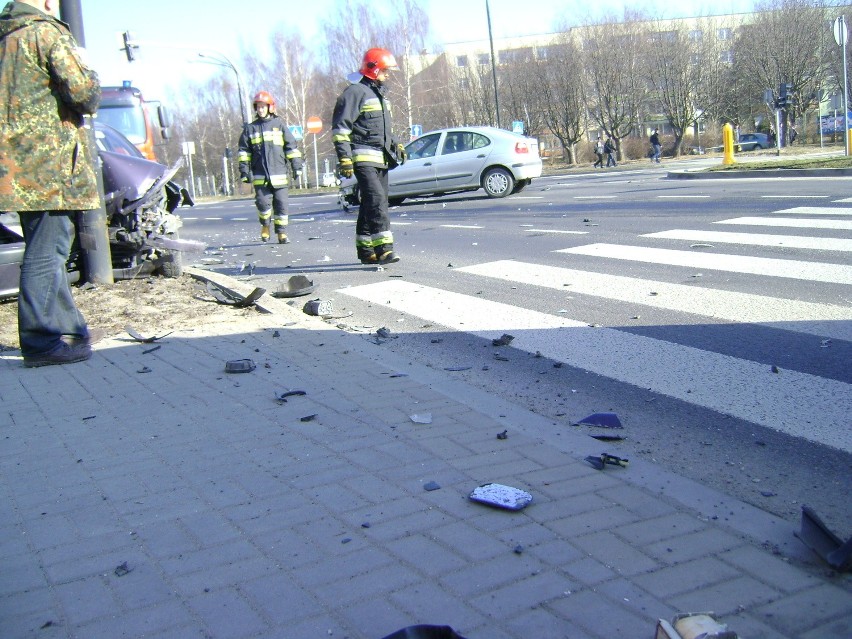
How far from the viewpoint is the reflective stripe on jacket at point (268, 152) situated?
40.4 feet

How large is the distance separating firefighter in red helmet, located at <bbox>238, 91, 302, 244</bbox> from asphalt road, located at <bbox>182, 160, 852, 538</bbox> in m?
0.80

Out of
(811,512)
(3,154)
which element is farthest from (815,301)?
(3,154)

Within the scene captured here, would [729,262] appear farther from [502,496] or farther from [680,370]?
[502,496]

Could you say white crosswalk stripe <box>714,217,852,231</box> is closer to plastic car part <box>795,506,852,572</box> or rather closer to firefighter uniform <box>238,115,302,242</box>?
firefighter uniform <box>238,115,302,242</box>

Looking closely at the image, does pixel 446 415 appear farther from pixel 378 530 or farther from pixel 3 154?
pixel 3 154

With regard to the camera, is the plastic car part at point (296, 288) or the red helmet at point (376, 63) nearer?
the plastic car part at point (296, 288)

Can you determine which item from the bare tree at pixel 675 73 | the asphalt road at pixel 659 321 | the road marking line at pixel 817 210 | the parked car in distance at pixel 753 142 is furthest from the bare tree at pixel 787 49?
the asphalt road at pixel 659 321

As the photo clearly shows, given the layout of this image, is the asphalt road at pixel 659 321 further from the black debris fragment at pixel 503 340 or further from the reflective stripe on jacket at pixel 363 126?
the reflective stripe on jacket at pixel 363 126

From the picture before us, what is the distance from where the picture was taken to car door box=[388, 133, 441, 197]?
1980 centimetres

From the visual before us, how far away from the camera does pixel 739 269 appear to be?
25.3ft

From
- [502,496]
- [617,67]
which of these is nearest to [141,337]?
[502,496]

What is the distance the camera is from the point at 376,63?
8820mm

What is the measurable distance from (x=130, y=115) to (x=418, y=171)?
9164 mm

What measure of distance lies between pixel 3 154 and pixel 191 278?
385cm
